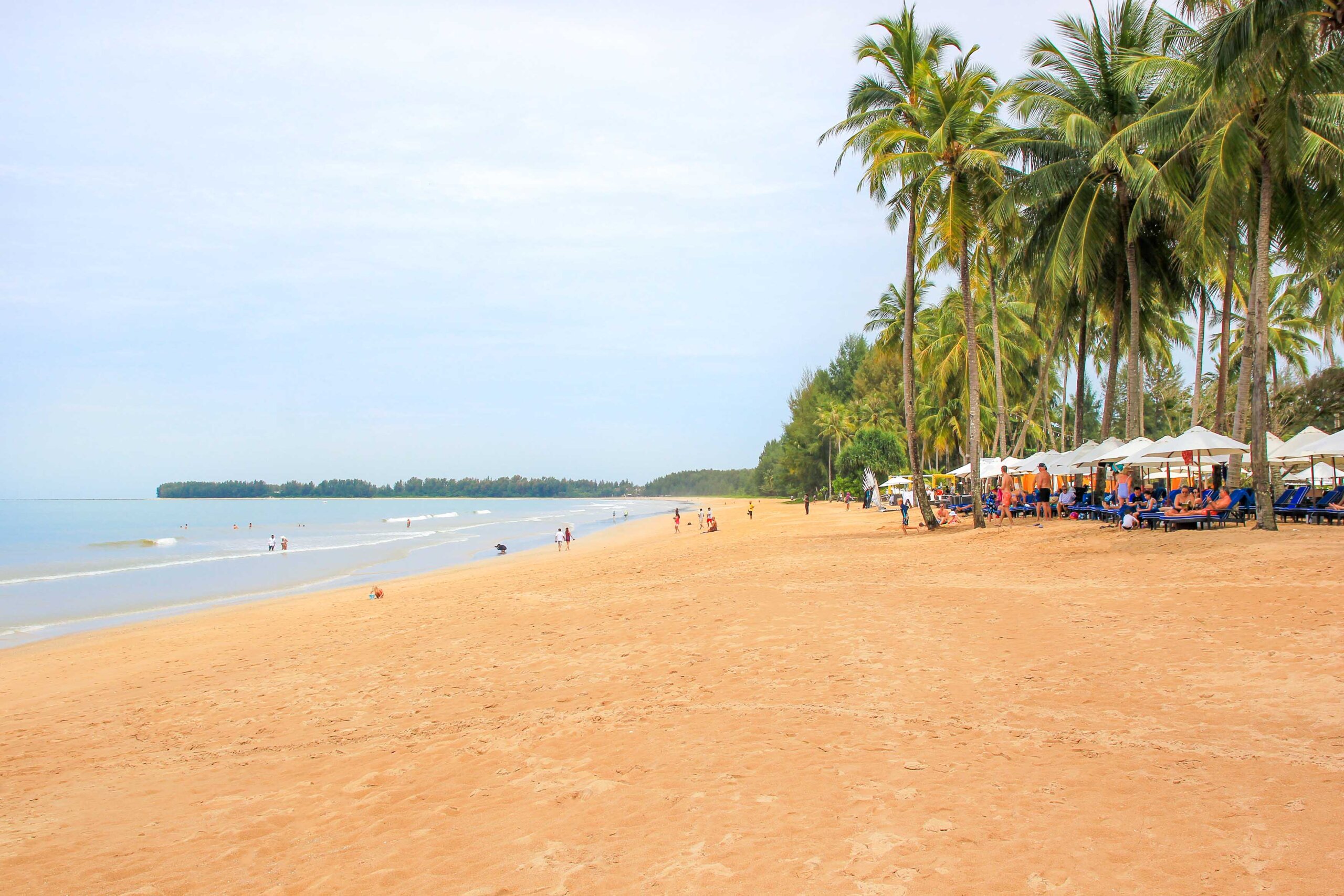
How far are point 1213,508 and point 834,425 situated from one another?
50.9 metres

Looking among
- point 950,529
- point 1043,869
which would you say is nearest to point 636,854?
point 1043,869

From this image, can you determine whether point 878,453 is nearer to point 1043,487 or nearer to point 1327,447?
point 1043,487

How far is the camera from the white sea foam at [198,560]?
25.0 m

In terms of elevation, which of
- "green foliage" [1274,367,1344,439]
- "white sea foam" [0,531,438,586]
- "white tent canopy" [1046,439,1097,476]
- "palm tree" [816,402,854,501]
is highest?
"palm tree" [816,402,854,501]

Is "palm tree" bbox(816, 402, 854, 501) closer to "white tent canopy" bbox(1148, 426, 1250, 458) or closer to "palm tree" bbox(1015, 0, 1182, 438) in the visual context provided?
"palm tree" bbox(1015, 0, 1182, 438)

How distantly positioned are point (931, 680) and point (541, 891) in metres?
3.67

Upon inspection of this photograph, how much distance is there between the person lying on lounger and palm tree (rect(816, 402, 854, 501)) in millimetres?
47617

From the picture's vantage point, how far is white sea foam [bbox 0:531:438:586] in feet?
82.1

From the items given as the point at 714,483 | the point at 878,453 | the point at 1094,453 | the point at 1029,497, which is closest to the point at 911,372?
the point at 1094,453

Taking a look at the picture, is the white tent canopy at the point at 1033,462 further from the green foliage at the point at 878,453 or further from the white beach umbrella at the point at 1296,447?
the green foliage at the point at 878,453

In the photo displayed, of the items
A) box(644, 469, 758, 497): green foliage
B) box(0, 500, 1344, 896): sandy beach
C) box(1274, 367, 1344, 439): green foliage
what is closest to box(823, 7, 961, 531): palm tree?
box(0, 500, 1344, 896): sandy beach

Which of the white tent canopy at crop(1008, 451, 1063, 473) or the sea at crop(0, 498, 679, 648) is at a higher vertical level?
the white tent canopy at crop(1008, 451, 1063, 473)

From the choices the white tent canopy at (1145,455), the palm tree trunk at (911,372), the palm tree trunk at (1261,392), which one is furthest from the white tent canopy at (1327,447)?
the palm tree trunk at (911,372)

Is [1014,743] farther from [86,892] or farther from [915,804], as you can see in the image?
[86,892]
